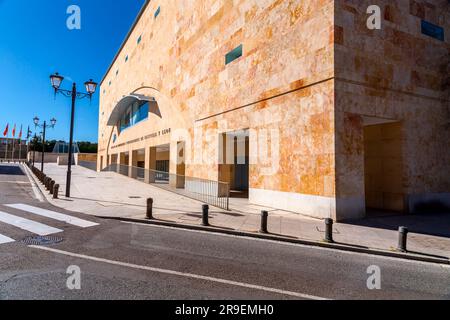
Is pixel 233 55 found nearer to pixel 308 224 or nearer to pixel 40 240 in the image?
pixel 308 224

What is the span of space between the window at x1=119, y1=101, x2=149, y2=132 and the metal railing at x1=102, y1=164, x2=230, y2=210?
775cm

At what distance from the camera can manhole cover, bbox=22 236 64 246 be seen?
662 cm

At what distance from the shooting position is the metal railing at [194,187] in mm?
15282

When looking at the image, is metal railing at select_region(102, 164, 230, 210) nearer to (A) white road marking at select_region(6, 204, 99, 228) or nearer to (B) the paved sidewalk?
(B) the paved sidewalk

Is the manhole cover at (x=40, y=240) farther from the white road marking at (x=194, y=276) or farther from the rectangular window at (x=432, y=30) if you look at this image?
the rectangular window at (x=432, y=30)

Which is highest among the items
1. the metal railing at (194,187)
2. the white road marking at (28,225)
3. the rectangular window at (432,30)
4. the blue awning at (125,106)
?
the blue awning at (125,106)

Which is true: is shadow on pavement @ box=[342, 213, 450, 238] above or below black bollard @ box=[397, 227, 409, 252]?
below

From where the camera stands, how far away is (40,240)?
6895 mm

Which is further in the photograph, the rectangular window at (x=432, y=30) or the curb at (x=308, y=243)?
the rectangular window at (x=432, y=30)

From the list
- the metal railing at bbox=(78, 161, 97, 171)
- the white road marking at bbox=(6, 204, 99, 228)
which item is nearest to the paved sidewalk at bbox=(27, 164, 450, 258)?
the white road marking at bbox=(6, 204, 99, 228)

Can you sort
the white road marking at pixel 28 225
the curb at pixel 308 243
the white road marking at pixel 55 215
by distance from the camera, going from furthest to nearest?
the white road marking at pixel 55 215, the white road marking at pixel 28 225, the curb at pixel 308 243

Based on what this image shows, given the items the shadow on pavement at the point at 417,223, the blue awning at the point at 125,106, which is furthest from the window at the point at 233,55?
the blue awning at the point at 125,106

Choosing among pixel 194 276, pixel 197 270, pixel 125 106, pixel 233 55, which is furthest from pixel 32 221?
pixel 125 106

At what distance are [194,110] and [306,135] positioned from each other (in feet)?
36.2
